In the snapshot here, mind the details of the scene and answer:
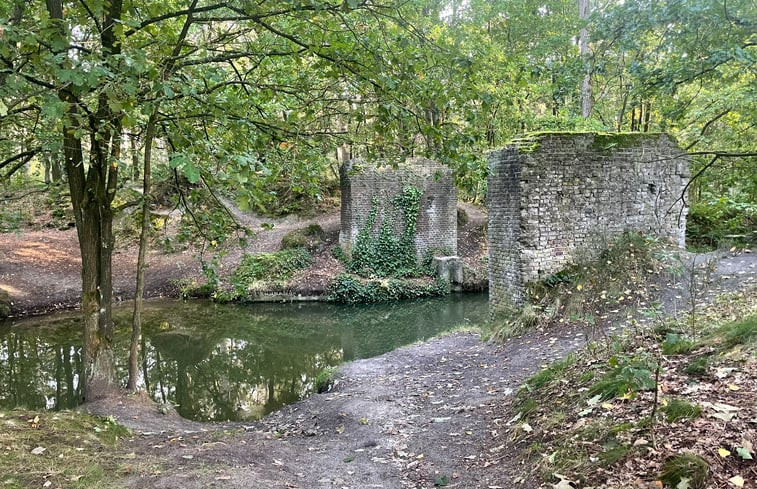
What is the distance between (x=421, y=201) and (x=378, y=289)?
419cm

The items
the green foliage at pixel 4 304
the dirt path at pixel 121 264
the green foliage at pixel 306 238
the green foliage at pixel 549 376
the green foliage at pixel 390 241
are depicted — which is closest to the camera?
the green foliage at pixel 549 376

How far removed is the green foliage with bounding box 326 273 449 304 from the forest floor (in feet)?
25.4

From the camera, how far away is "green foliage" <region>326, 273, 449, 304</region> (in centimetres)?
1653

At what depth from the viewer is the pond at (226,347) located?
8.76 metres

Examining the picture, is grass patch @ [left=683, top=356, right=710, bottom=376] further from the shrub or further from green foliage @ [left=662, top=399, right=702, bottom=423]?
the shrub

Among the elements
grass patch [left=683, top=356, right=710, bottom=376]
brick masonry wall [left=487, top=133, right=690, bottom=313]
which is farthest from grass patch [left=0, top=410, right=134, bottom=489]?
brick masonry wall [left=487, top=133, right=690, bottom=313]

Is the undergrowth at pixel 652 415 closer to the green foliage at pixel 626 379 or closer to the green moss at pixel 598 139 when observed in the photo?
the green foliage at pixel 626 379

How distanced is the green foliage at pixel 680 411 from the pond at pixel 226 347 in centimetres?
632

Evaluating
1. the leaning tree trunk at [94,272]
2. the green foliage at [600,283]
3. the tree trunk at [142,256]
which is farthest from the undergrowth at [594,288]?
the leaning tree trunk at [94,272]

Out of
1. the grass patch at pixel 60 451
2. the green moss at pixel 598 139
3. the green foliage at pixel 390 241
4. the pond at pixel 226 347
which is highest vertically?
the green moss at pixel 598 139

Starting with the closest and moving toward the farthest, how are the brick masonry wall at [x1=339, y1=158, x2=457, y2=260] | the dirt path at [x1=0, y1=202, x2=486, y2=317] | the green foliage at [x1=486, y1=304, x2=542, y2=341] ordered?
1. the green foliage at [x1=486, y1=304, x2=542, y2=341]
2. the dirt path at [x1=0, y1=202, x2=486, y2=317]
3. the brick masonry wall at [x1=339, y1=158, x2=457, y2=260]

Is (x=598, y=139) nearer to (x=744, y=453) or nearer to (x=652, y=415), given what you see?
(x=652, y=415)

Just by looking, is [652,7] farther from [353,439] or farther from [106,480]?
[106,480]

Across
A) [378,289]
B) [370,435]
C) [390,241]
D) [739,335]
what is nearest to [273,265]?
[378,289]
